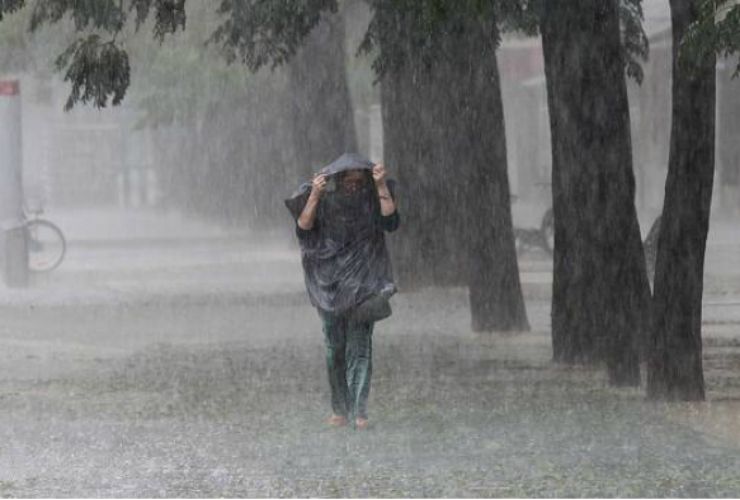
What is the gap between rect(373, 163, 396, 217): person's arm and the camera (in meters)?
12.1

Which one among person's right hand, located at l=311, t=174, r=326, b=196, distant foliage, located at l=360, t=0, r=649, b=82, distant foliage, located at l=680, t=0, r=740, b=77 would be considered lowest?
person's right hand, located at l=311, t=174, r=326, b=196

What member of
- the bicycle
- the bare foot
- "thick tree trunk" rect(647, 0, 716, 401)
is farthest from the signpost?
the bare foot

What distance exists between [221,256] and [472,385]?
2006 cm

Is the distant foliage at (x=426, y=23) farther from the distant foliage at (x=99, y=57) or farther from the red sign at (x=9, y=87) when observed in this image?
the red sign at (x=9, y=87)

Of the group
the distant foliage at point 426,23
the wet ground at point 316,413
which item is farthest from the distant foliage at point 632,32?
the wet ground at point 316,413

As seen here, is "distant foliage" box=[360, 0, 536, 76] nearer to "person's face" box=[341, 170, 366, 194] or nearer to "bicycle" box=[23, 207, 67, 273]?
"person's face" box=[341, 170, 366, 194]

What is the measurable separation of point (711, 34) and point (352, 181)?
2305 mm

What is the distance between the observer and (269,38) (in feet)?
58.1

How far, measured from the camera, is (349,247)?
1220cm

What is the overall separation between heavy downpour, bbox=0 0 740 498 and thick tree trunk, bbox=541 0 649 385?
0.02m

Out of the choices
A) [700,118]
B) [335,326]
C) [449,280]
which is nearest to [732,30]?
[700,118]

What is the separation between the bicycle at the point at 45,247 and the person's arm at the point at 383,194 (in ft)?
58.2

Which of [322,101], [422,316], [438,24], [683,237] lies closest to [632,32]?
[422,316]

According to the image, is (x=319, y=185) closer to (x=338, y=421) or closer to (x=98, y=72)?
(x=338, y=421)
